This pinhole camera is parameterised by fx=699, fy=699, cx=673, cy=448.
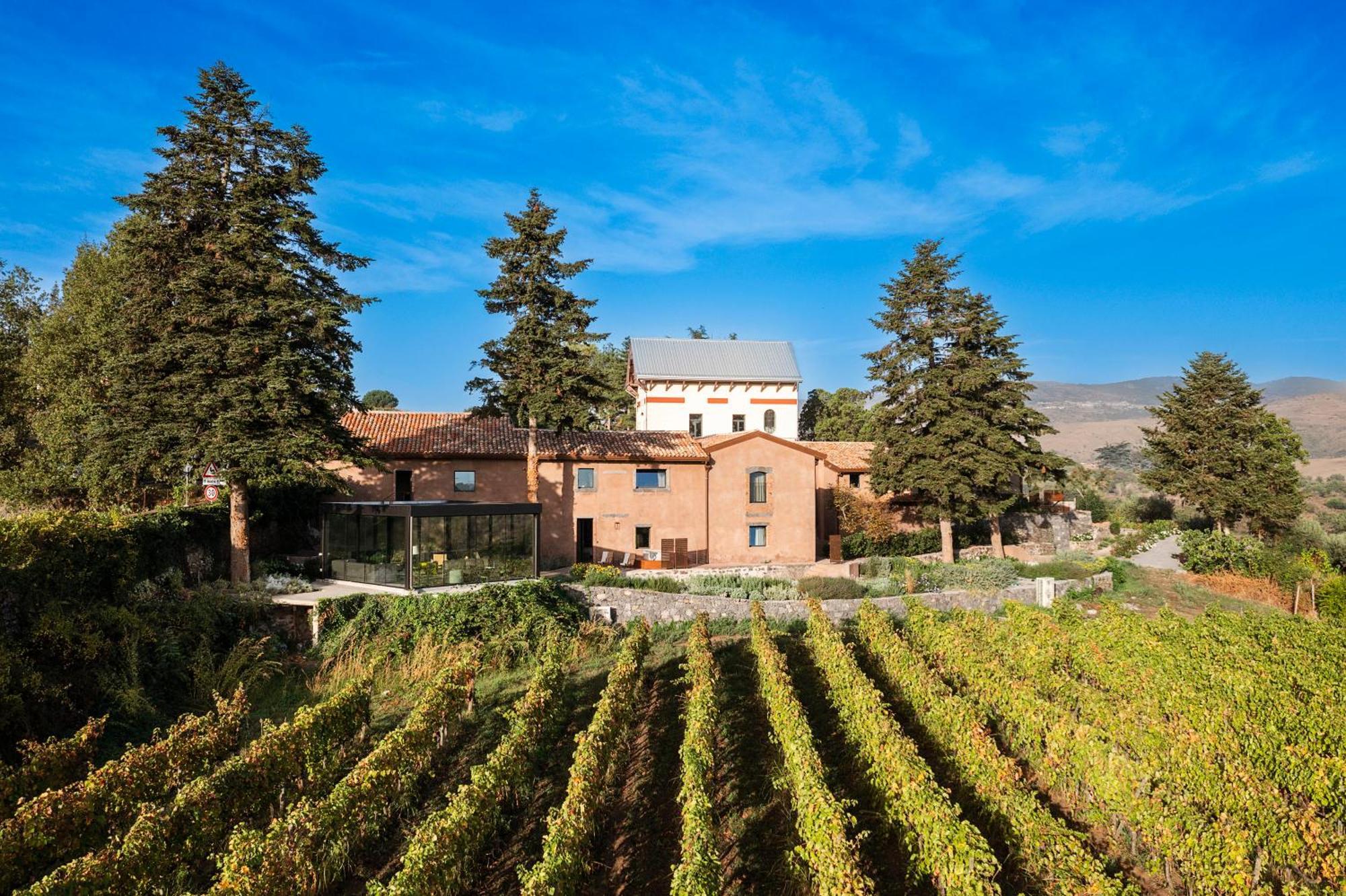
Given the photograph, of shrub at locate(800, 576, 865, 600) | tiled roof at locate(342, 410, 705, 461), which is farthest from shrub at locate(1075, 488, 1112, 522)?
tiled roof at locate(342, 410, 705, 461)

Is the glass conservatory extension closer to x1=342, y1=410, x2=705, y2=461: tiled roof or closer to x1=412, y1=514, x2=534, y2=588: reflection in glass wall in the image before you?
x1=412, y1=514, x2=534, y2=588: reflection in glass wall

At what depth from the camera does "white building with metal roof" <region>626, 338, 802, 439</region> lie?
4066 centimetres

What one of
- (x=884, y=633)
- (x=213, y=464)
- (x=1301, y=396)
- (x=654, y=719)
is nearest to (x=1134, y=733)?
(x=884, y=633)

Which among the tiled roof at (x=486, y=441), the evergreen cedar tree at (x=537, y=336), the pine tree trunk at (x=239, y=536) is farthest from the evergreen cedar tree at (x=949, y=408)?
the pine tree trunk at (x=239, y=536)

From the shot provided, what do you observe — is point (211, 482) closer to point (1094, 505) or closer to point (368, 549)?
point (368, 549)

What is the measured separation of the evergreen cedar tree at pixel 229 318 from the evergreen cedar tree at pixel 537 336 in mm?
6087

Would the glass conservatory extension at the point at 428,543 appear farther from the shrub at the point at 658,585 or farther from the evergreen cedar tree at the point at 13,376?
the evergreen cedar tree at the point at 13,376

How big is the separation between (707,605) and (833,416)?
33129 millimetres

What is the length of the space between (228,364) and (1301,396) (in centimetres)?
20021

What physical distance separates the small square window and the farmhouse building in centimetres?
4

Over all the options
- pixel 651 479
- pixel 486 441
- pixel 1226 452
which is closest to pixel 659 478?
pixel 651 479

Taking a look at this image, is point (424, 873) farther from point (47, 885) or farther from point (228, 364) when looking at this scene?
point (228, 364)

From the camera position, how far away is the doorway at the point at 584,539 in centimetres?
2761

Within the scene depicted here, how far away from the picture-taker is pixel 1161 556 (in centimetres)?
3359
